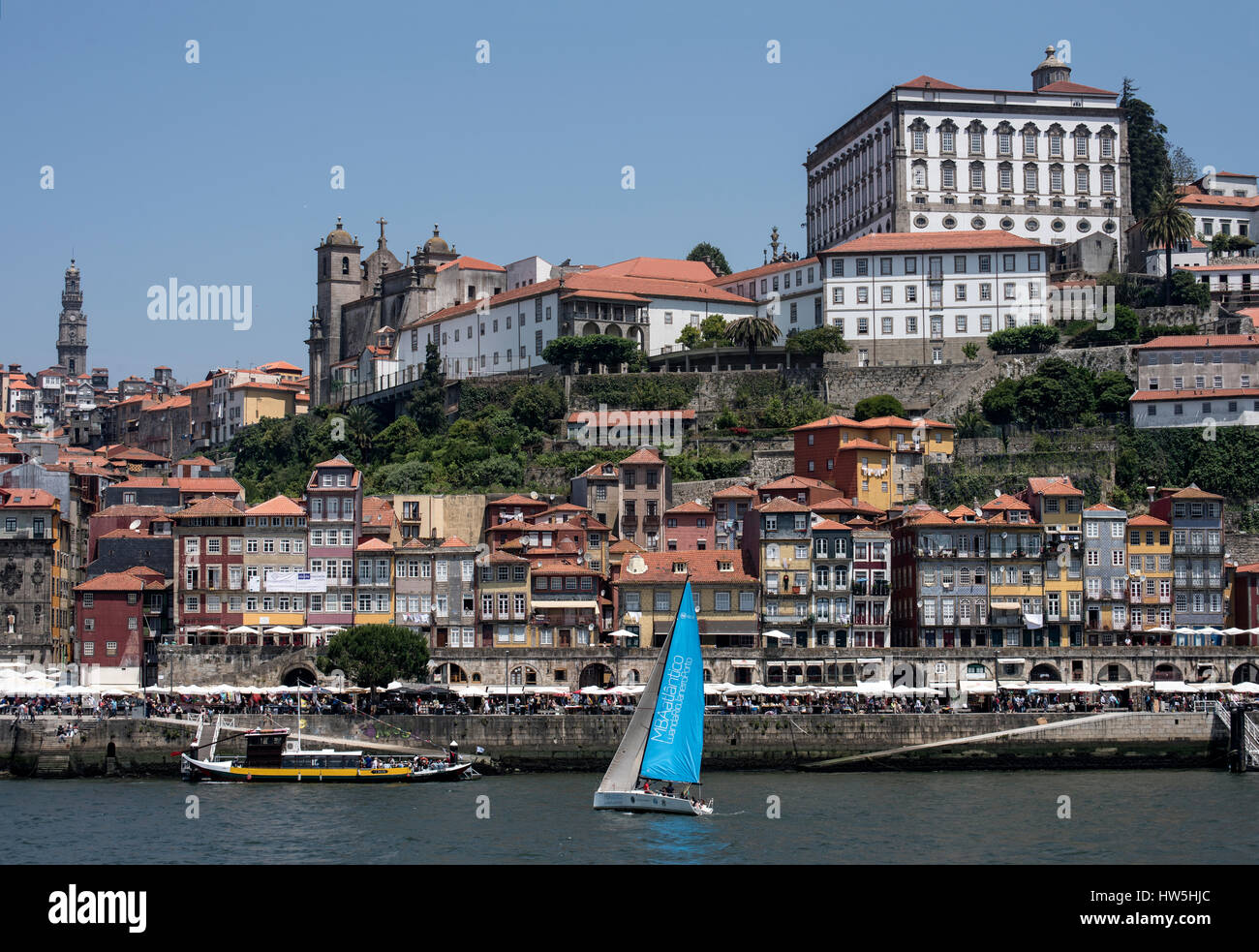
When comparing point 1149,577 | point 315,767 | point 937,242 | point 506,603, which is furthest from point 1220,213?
point 315,767

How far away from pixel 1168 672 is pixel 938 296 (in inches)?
1580

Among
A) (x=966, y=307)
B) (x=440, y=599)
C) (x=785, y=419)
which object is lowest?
(x=440, y=599)

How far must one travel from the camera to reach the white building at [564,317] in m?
114

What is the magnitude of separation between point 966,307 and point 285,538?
50757 mm

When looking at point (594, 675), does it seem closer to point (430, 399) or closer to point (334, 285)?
point (430, 399)

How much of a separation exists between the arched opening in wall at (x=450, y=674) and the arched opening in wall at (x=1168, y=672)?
31281 mm

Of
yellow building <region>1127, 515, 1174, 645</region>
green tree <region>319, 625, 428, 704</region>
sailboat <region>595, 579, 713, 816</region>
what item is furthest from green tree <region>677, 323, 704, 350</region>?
sailboat <region>595, 579, 713, 816</region>

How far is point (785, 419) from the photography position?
4040 inches

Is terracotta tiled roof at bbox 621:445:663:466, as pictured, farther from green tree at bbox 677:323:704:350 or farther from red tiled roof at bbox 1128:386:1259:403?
red tiled roof at bbox 1128:386:1259:403

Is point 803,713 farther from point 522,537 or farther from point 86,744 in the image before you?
point 86,744

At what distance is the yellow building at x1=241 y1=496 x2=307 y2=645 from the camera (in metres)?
79.6

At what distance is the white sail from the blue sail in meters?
0.34

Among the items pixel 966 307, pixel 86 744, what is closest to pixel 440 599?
pixel 86 744
